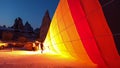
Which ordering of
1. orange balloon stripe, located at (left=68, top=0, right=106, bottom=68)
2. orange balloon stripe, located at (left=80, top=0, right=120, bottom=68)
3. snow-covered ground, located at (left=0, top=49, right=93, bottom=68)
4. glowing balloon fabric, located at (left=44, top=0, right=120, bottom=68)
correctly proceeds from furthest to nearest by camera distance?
snow-covered ground, located at (left=0, top=49, right=93, bottom=68), orange balloon stripe, located at (left=68, top=0, right=106, bottom=68), glowing balloon fabric, located at (left=44, top=0, right=120, bottom=68), orange balloon stripe, located at (left=80, top=0, right=120, bottom=68)

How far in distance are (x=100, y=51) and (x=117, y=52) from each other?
158 cm

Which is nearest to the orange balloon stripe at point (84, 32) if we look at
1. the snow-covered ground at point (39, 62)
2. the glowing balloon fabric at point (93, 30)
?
the glowing balloon fabric at point (93, 30)

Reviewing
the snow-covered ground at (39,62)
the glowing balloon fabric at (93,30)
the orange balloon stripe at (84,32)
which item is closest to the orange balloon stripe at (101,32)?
the glowing balloon fabric at (93,30)

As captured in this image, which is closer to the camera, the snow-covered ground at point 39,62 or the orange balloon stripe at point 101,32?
the orange balloon stripe at point 101,32

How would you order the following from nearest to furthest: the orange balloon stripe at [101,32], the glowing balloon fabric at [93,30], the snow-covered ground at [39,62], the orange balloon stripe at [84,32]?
the orange balloon stripe at [101,32], the glowing balloon fabric at [93,30], the orange balloon stripe at [84,32], the snow-covered ground at [39,62]

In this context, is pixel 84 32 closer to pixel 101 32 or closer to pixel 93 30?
pixel 93 30

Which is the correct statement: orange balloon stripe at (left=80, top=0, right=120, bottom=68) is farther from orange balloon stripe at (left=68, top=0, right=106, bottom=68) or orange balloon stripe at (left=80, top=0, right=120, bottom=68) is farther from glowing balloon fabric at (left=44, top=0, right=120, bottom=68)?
orange balloon stripe at (left=68, top=0, right=106, bottom=68)

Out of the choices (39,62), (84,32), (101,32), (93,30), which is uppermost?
(84,32)

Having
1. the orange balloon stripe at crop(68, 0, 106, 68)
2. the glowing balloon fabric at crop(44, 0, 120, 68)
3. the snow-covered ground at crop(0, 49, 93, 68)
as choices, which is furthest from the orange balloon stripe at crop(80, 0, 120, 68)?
the snow-covered ground at crop(0, 49, 93, 68)

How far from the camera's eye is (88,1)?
24.3ft

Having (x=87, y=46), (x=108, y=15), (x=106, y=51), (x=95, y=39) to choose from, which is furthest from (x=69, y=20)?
(x=108, y=15)

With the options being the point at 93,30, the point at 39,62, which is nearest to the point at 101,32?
the point at 93,30

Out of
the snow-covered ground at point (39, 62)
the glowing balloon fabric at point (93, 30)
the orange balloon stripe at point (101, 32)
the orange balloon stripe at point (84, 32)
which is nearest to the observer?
the orange balloon stripe at point (101, 32)

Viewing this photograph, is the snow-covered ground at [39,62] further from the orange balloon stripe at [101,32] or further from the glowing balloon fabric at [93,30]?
the orange balloon stripe at [101,32]
